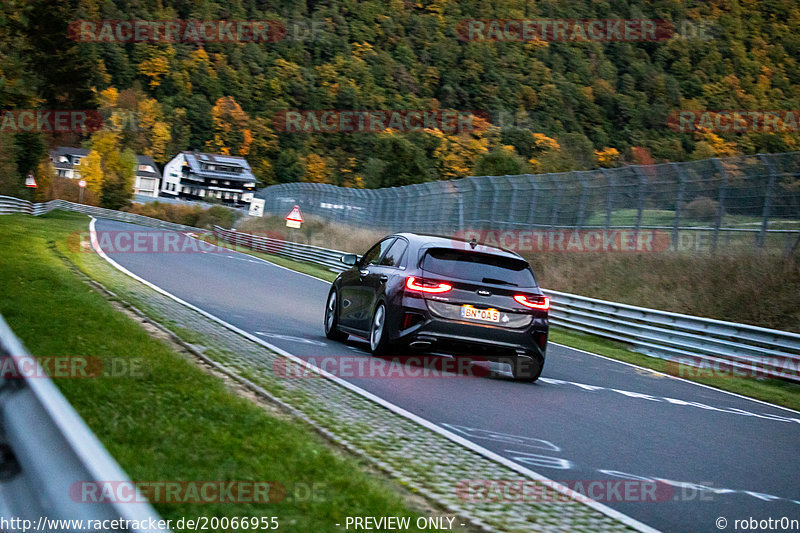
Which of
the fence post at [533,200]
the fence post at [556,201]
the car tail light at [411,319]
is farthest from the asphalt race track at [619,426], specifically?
the fence post at [533,200]

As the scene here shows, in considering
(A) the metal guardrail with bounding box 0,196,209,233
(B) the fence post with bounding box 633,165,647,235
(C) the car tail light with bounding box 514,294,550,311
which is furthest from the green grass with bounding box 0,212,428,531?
(A) the metal guardrail with bounding box 0,196,209,233

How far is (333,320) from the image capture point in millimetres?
13375

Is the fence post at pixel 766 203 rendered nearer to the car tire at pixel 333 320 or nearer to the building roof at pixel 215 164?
the car tire at pixel 333 320

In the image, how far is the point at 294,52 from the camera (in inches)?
A: 5758

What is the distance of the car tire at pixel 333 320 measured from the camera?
43.5ft

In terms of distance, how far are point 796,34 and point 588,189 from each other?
100m

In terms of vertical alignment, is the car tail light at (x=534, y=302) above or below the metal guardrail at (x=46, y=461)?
below

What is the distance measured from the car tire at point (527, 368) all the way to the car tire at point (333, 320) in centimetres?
292

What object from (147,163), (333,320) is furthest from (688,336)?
(147,163)

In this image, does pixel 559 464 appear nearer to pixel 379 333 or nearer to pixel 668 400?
pixel 379 333

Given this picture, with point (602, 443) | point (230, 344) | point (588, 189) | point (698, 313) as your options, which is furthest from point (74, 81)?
point (602, 443)

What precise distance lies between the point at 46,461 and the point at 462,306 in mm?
8107

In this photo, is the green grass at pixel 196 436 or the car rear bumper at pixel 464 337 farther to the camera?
the car rear bumper at pixel 464 337

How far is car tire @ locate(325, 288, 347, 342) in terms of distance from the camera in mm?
13273
